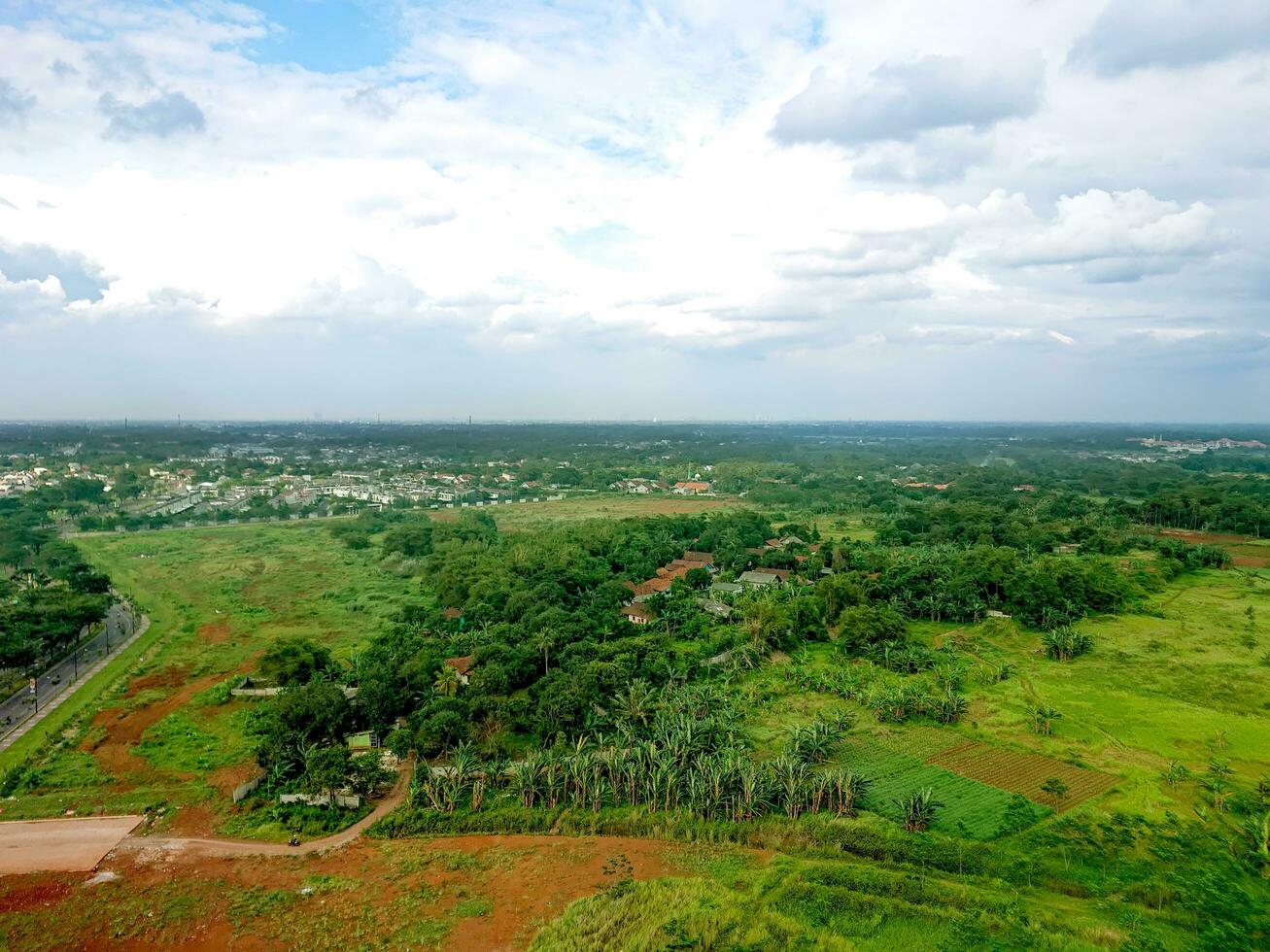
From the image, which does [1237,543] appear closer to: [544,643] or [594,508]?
[594,508]

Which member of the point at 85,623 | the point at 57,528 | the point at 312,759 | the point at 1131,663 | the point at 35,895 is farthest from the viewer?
the point at 57,528

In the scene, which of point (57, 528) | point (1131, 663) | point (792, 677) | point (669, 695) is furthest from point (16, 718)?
point (57, 528)

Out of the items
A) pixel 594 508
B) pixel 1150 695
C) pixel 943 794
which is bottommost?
pixel 943 794

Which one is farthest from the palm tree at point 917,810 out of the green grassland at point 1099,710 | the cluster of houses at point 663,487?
the cluster of houses at point 663,487

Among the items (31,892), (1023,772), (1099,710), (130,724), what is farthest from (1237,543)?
(31,892)

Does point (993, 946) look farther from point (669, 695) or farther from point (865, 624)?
point (865, 624)

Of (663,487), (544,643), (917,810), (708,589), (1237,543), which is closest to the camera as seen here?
(917,810)

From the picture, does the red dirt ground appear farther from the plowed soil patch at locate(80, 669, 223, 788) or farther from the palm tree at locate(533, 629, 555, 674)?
the palm tree at locate(533, 629, 555, 674)
